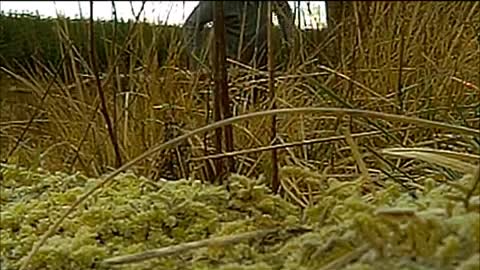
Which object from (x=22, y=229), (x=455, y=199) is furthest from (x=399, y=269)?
(x=22, y=229)

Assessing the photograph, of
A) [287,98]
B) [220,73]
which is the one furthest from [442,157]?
Answer: [287,98]

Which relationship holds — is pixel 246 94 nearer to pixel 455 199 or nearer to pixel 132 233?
pixel 132 233

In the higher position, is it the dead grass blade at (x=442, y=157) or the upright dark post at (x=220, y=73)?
the upright dark post at (x=220, y=73)

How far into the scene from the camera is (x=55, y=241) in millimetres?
562

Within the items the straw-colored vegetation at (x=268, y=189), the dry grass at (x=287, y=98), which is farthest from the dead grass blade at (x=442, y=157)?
the dry grass at (x=287, y=98)

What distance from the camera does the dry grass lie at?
3.60 ft

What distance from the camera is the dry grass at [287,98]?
110 centimetres

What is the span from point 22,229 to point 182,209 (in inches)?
4.8

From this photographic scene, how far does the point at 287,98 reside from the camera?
137cm

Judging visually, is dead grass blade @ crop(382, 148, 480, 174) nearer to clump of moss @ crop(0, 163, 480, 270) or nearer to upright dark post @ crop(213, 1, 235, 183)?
clump of moss @ crop(0, 163, 480, 270)

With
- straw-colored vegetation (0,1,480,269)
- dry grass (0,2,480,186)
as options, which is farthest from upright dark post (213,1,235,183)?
dry grass (0,2,480,186)

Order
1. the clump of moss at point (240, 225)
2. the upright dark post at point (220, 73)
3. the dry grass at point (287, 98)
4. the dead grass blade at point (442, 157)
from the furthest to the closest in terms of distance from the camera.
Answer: the dry grass at point (287, 98)
the upright dark post at point (220, 73)
the dead grass blade at point (442, 157)
the clump of moss at point (240, 225)

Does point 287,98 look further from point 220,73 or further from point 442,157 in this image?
point 442,157

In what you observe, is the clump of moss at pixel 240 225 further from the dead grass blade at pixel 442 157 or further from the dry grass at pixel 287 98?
the dry grass at pixel 287 98
